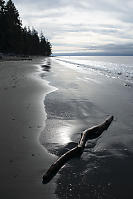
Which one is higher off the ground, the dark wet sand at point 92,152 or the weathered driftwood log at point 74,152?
the weathered driftwood log at point 74,152

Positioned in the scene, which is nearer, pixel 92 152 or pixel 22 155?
pixel 22 155

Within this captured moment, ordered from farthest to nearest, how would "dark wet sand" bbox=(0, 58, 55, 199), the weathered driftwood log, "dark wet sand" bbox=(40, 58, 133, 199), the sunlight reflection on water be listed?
the sunlight reflection on water
the weathered driftwood log
"dark wet sand" bbox=(40, 58, 133, 199)
"dark wet sand" bbox=(0, 58, 55, 199)

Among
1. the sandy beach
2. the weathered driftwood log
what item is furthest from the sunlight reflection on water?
the weathered driftwood log

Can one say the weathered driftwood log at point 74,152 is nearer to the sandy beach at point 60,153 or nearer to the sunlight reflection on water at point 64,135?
the sandy beach at point 60,153

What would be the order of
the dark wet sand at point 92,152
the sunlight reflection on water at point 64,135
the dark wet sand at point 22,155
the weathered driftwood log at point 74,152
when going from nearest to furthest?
the dark wet sand at point 22,155 → the dark wet sand at point 92,152 → the weathered driftwood log at point 74,152 → the sunlight reflection on water at point 64,135

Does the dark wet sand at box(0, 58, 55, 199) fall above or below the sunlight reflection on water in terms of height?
above

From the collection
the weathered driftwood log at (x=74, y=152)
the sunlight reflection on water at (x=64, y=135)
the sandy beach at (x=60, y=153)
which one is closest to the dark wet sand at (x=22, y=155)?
the sandy beach at (x=60, y=153)

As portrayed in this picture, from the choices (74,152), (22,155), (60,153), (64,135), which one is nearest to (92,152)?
(74,152)

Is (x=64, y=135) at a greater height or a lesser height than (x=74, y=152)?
lesser

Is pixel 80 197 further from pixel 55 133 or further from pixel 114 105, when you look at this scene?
pixel 114 105

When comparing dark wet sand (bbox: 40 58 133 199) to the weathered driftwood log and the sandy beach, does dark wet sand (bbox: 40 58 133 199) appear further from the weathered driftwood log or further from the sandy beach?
the weathered driftwood log

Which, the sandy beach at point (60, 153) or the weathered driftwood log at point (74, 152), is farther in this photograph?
the weathered driftwood log at point (74, 152)

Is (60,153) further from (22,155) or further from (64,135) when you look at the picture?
(64,135)

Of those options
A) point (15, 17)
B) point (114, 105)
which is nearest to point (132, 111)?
point (114, 105)
